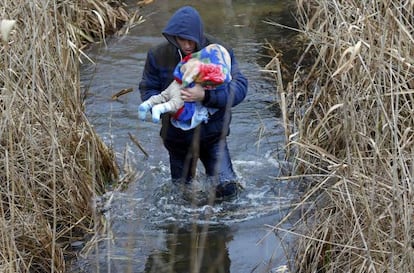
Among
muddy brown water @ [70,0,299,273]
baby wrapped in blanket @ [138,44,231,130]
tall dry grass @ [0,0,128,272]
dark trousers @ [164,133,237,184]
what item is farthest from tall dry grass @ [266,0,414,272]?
tall dry grass @ [0,0,128,272]

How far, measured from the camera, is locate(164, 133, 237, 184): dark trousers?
5.03 metres

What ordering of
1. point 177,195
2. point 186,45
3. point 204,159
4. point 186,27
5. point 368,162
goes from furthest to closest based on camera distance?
point 177,195 < point 204,159 < point 186,45 < point 186,27 < point 368,162

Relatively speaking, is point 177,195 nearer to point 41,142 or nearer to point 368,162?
point 41,142

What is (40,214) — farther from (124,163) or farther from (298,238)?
(124,163)

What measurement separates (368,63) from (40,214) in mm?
1750

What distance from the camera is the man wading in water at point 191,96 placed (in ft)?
15.2

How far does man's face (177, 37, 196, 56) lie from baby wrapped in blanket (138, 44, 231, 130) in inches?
1.1

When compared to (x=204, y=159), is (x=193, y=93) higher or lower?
higher

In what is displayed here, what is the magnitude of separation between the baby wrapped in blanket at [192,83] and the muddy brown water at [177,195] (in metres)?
0.37

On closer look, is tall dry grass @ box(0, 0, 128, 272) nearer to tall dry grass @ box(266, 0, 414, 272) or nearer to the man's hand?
the man's hand

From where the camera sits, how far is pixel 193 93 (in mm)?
4691

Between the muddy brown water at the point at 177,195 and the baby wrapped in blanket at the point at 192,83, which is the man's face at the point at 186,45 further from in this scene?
the muddy brown water at the point at 177,195

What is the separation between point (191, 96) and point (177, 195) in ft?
3.05

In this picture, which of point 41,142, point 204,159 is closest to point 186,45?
point 204,159
